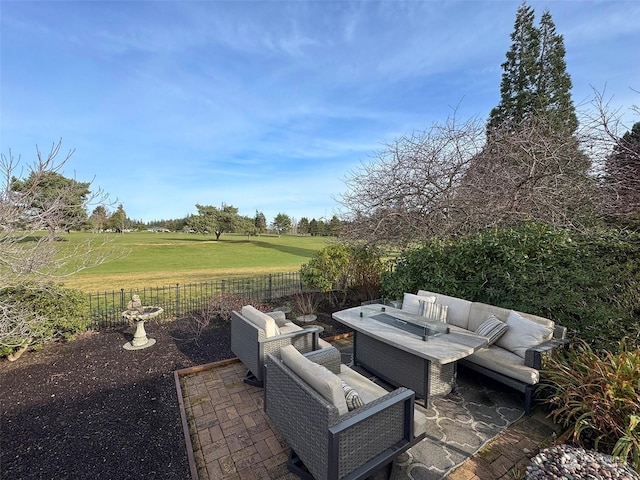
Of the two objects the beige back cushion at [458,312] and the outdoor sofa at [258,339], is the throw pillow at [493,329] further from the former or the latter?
the outdoor sofa at [258,339]

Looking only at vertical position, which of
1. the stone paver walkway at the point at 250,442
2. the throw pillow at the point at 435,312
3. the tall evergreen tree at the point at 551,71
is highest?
the tall evergreen tree at the point at 551,71

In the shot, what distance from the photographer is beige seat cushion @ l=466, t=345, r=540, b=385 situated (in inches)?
118

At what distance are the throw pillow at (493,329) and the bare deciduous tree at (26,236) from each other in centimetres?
597

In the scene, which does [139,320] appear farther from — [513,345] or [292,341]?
[513,345]

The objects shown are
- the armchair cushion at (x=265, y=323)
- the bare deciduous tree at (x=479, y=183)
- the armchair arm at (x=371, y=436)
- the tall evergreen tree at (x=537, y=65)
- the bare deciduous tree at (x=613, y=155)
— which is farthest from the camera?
the tall evergreen tree at (x=537, y=65)

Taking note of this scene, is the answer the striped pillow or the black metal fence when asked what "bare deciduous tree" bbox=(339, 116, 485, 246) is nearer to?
the black metal fence

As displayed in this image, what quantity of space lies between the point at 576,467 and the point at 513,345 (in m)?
1.68

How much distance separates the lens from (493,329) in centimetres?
356

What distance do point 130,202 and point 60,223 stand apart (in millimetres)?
1784

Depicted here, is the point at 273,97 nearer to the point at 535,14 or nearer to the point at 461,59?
the point at 461,59

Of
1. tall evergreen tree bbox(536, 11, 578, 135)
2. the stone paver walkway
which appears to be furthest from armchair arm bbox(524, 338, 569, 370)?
tall evergreen tree bbox(536, 11, 578, 135)

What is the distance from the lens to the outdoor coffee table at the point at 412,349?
3.02 metres

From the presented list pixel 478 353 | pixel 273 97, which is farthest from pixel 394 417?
pixel 273 97

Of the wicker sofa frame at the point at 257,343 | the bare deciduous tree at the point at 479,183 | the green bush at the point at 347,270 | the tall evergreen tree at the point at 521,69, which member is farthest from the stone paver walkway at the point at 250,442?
the tall evergreen tree at the point at 521,69
